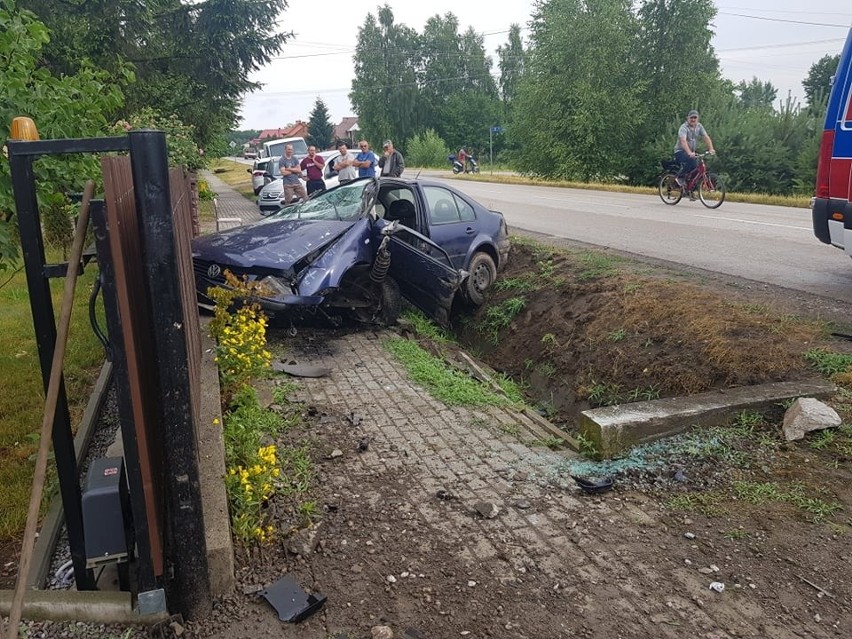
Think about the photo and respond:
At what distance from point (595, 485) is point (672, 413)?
34.9 inches

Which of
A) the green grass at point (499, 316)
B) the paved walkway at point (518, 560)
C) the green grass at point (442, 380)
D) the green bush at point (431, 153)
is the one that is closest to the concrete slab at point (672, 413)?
the paved walkway at point (518, 560)

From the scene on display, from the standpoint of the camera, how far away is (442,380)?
5.95 m

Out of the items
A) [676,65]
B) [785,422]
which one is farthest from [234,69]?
[676,65]

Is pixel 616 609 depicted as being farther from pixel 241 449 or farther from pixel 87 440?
pixel 87 440

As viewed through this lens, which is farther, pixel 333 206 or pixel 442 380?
pixel 333 206

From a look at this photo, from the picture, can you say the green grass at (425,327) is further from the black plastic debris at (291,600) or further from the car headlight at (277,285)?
the black plastic debris at (291,600)

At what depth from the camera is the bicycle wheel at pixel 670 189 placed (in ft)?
54.5

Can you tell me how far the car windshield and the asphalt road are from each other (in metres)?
4.29

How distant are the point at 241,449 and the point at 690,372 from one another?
3.42 meters

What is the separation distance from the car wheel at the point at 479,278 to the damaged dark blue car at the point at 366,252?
13 mm

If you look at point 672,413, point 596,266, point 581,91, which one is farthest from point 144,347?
point 581,91

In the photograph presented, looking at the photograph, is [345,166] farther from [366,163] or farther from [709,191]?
[709,191]

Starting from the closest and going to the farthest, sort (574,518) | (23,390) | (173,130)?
(574,518) < (23,390) < (173,130)

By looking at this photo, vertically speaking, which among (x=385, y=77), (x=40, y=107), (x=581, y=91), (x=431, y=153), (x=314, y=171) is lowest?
(x=314, y=171)
